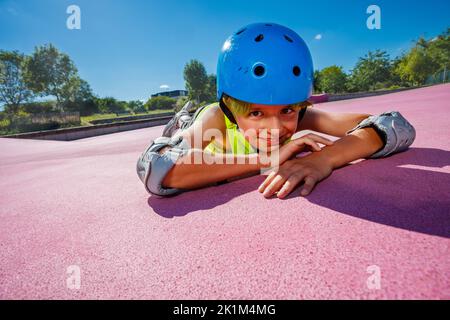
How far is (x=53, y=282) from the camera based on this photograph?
104 cm

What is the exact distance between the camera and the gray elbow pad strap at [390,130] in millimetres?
1963

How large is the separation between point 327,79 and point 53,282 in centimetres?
7996

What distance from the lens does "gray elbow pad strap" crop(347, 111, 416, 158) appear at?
1963 millimetres

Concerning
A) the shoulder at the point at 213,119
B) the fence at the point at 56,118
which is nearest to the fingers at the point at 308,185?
the shoulder at the point at 213,119

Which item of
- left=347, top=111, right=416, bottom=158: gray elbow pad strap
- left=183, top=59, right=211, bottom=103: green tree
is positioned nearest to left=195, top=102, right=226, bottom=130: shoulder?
left=347, top=111, right=416, bottom=158: gray elbow pad strap

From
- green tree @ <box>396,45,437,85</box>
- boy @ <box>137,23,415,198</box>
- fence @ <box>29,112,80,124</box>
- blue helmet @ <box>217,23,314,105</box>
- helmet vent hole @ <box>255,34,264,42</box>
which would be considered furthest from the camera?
green tree @ <box>396,45,437,85</box>

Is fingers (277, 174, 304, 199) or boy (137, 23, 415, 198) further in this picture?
boy (137, 23, 415, 198)

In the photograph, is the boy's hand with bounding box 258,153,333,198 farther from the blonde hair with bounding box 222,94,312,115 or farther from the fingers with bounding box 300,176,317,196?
the blonde hair with bounding box 222,94,312,115

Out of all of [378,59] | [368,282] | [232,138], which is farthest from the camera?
[378,59]

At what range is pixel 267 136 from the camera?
6.42 ft

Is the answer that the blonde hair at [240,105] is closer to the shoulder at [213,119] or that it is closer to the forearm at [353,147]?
the shoulder at [213,119]

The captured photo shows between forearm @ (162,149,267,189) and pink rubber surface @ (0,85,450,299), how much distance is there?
5.2 inches

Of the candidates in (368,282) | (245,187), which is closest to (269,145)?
(245,187)
